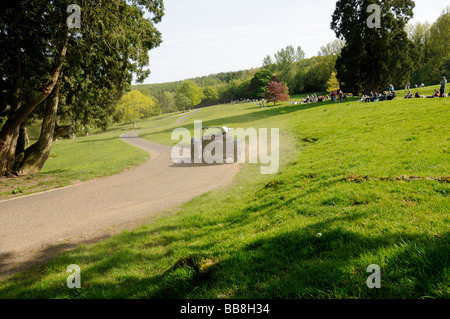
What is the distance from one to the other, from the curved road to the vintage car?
1.54 meters

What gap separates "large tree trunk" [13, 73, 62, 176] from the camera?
15.1 m

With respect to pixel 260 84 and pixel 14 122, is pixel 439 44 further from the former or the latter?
pixel 14 122

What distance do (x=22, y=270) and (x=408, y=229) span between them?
7443mm

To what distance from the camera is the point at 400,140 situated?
10.3 meters

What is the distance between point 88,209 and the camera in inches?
335

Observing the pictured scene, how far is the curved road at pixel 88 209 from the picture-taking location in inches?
238

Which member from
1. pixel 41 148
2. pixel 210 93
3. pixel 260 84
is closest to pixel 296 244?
pixel 41 148

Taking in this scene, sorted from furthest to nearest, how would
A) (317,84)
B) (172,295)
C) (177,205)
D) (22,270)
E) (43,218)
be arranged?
1. (317,84)
2. (177,205)
3. (43,218)
4. (22,270)
5. (172,295)

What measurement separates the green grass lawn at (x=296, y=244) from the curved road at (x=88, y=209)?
0.79 meters

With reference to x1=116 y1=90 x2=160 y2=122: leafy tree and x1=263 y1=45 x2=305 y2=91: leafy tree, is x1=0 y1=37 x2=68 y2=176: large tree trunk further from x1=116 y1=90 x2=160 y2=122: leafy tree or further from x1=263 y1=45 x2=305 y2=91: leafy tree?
x1=263 y1=45 x2=305 y2=91: leafy tree

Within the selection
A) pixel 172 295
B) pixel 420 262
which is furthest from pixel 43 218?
pixel 420 262

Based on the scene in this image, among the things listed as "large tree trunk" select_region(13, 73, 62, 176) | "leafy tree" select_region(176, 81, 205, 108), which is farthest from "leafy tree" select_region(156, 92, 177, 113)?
"large tree trunk" select_region(13, 73, 62, 176)
